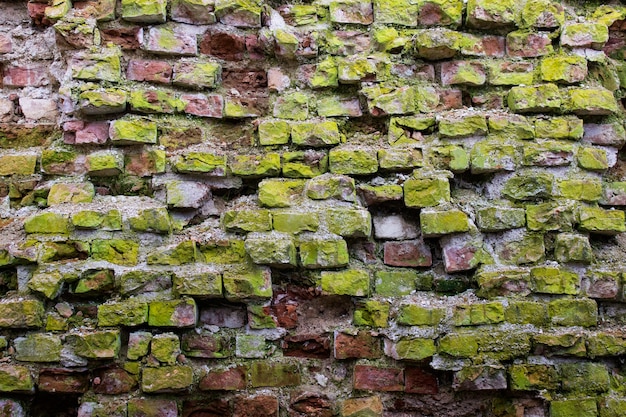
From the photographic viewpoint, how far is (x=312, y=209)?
1754 mm

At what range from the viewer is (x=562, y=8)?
1963mm

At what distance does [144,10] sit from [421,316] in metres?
1.24

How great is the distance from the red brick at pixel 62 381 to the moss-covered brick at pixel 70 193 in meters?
0.48

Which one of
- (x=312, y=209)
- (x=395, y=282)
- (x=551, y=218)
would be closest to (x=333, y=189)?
(x=312, y=209)

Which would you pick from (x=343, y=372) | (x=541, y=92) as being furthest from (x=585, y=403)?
(x=541, y=92)

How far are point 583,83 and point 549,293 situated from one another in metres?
0.69

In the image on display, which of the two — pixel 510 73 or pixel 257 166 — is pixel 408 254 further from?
pixel 510 73

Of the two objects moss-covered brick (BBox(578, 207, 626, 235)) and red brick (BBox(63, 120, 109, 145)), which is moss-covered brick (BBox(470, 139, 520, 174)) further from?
red brick (BBox(63, 120, 109, 145))

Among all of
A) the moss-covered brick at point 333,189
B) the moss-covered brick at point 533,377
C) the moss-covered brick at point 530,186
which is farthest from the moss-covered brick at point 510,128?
the moss-covered brick at point 533,377

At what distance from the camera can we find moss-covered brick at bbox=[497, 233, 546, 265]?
5.70 feet

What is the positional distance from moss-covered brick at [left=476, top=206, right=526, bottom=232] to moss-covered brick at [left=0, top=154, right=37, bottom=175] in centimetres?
137

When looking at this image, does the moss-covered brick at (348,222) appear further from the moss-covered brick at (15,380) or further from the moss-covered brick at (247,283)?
the moss-covered brick at (15,380)

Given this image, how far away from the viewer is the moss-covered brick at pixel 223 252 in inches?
67.6

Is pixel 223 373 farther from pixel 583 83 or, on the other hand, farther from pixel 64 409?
pixel 583 83
